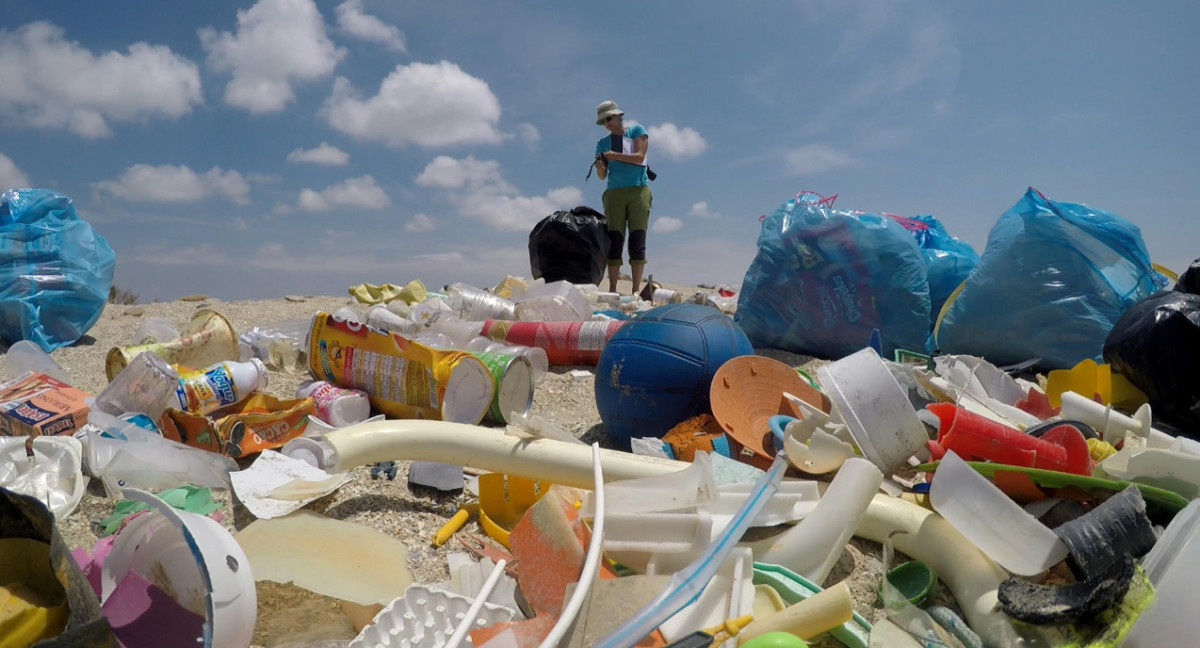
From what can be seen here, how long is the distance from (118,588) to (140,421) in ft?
4.02

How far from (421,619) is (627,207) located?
5.35m

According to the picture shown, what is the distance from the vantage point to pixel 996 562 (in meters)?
1.58

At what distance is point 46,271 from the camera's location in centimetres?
421

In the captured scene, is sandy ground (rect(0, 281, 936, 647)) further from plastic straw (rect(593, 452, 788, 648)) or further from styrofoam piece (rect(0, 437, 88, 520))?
plastic straw (rect(593, 452, 788, 648))

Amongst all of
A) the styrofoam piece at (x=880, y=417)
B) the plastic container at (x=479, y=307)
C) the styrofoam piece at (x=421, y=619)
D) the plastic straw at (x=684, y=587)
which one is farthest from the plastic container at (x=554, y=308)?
the styrofoam piece at (x=421, y=619)

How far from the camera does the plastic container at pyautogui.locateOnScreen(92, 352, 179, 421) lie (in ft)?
7.79

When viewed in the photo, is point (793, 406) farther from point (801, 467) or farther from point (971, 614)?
point (971, 614)

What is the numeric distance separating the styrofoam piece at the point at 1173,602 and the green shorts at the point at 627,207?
5.27 m

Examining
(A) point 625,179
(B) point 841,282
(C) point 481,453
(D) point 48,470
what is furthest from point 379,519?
(A) point 625,179

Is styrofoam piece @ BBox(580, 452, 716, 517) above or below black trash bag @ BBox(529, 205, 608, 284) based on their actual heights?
below

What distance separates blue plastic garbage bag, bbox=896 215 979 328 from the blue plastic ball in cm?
267

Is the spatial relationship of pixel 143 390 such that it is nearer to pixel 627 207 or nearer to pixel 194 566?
pixel 194 566

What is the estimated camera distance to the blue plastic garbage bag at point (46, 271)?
4.04 m

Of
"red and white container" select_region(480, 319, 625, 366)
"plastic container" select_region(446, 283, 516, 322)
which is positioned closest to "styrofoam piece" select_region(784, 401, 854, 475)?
"red and white container" select_region(480, 319, 625, 366)
